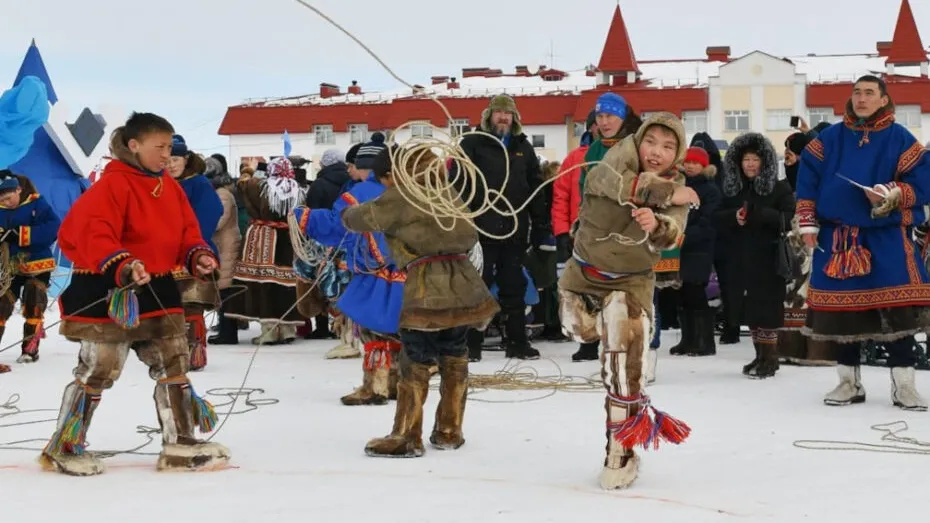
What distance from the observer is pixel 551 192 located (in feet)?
30.6

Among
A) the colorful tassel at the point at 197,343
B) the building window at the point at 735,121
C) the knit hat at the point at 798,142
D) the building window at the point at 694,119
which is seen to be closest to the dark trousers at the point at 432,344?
the colorful tassel at the point at 197,343

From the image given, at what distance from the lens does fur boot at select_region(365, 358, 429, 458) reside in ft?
17.2

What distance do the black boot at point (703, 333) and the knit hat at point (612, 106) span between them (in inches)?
91.1

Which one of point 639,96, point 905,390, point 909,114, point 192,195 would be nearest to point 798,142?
point 905,390

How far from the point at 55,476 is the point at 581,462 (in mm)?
2233

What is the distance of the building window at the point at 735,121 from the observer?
4803 centimetres

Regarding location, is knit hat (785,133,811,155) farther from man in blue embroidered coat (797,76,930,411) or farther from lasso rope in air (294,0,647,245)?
lasso rope in air (294,0,647,245)

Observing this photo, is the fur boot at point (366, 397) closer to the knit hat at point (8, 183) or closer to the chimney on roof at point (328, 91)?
the knit hat at point (8, 183)

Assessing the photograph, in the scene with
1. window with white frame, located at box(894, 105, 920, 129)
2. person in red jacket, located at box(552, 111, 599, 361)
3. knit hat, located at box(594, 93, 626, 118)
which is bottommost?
person in red jacket, located at box(552, 111, 599, 361)

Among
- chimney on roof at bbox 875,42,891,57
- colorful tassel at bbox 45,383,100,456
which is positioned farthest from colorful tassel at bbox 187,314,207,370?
chimney on roof at bbox 875,42,891,57

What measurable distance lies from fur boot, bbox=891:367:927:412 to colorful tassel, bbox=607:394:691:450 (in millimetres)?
2291

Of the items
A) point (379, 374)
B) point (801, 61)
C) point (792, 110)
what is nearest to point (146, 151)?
point (379, 374)

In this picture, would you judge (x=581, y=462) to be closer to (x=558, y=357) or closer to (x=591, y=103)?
(x=558, y=357)

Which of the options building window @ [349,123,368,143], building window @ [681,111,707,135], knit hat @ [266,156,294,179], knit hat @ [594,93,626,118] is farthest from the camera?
building window @ [349,123,368,143]
